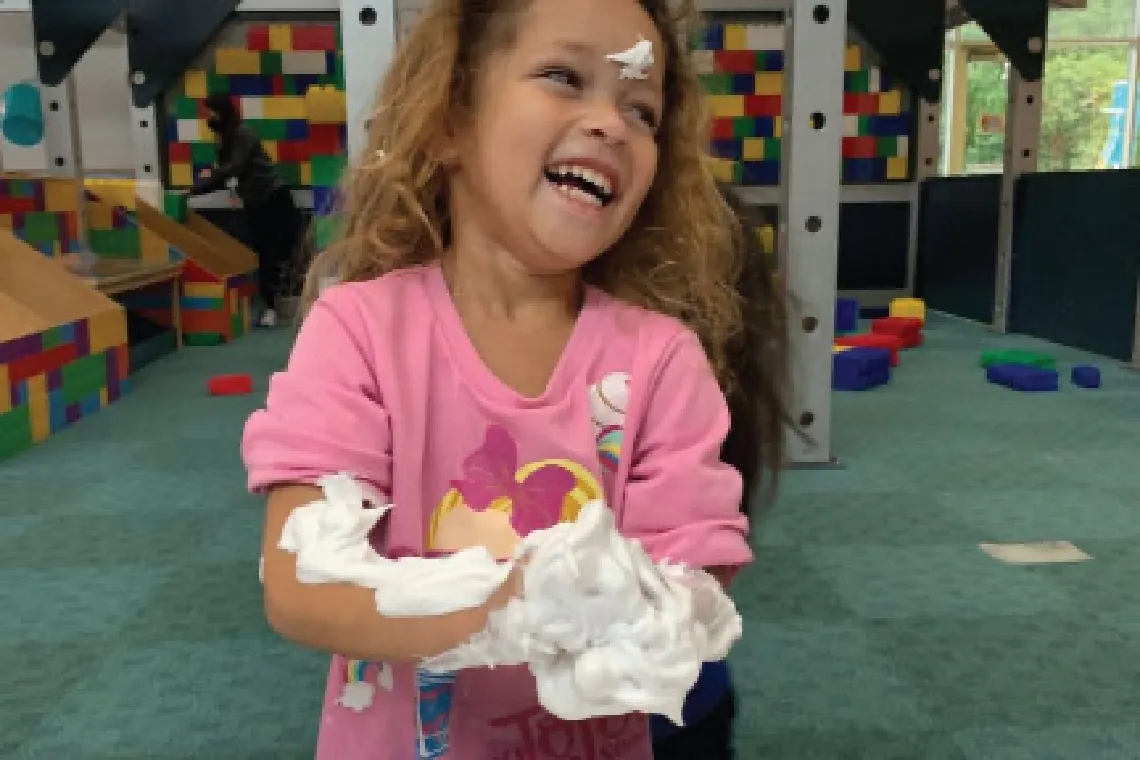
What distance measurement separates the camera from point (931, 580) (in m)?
1.40

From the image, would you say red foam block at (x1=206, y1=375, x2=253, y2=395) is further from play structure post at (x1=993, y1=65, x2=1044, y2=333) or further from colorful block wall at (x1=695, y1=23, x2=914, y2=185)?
play structure post at (x1=993, y1=65, x2=1044, y2=333)

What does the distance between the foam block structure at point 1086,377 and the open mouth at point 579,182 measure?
8.14ft

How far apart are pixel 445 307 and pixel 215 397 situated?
7.07 feet

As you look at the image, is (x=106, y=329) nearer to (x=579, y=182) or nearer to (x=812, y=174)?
(x=812, y=174)

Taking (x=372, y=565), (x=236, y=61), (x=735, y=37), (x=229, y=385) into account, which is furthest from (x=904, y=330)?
(x=372, y=565)

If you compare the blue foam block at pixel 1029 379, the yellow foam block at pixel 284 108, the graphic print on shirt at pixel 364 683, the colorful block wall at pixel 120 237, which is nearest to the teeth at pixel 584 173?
the graphic print on shirt at pixel 364 683

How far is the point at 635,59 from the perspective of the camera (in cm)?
63

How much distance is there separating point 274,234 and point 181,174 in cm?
61

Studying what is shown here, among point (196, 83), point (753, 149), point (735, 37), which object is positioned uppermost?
point (735, 37)

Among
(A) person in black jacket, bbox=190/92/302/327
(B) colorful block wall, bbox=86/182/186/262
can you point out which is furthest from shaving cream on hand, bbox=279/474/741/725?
(A) person in black jacket, bbox=190/92/302/327

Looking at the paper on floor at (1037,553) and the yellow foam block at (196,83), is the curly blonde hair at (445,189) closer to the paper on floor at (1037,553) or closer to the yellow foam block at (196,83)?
the paper on floor at (1037,553)

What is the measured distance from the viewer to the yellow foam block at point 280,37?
14.2 ft

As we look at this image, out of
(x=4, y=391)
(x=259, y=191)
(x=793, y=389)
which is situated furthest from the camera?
(x=259, y=191)

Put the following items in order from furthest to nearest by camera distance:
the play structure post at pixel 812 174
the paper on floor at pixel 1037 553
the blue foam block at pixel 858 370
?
the blue foam block at pixel 858 370 → the play structure post at pixel 812 174 → the paper on floor at pixel 1037 553
